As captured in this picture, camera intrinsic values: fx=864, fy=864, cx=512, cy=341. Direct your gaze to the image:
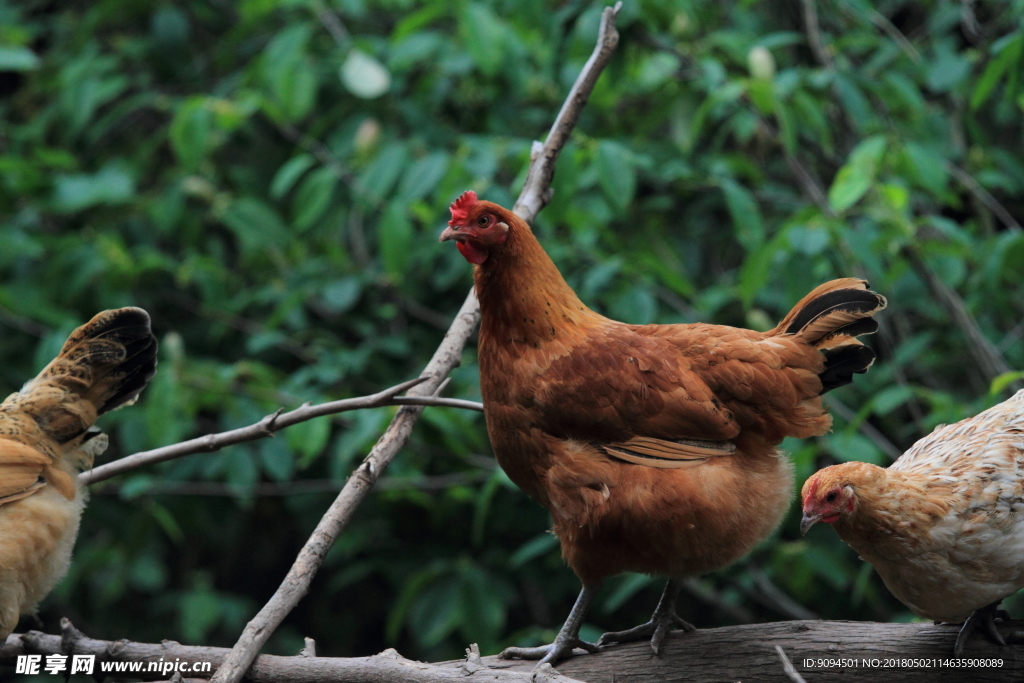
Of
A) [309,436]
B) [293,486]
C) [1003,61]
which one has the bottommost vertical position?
[293,486]

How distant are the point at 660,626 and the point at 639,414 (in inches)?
22.9

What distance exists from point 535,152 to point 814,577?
2678mm

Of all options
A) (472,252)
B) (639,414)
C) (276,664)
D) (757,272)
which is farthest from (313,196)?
(276,664)

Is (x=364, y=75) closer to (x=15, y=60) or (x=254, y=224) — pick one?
(x=254, y=224)

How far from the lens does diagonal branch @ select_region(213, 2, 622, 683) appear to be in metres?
2.00

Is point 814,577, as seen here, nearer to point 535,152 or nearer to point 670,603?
point 670,603

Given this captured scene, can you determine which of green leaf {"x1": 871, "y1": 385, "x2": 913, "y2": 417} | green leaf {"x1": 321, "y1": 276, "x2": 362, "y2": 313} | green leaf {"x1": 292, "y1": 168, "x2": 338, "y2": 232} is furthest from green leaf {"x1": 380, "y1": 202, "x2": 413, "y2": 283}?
green leaf {"x1": 871, "y1": 385, "x2": 913, "y2": 417}

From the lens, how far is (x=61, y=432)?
100 inches

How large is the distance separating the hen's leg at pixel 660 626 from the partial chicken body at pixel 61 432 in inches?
61.0

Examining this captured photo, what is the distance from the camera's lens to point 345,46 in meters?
4.57

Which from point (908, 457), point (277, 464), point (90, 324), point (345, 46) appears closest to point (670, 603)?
point (908, 457)

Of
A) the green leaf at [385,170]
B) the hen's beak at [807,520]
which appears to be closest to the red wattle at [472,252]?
the hen's beak at [807,520]

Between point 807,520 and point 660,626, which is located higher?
point 807,520

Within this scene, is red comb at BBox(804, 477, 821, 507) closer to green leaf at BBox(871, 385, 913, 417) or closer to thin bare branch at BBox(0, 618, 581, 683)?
thin bare branch at BBox(0, 618, 581, 683)
